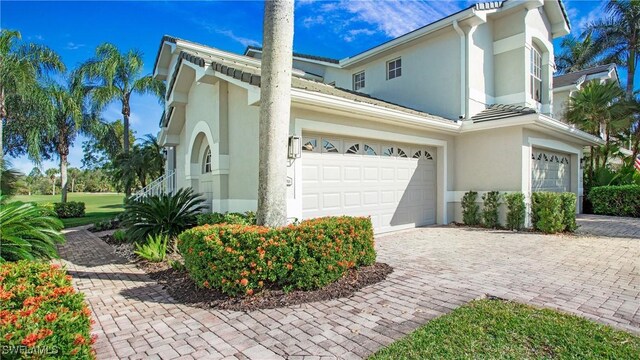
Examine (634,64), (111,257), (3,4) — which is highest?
(634,64)

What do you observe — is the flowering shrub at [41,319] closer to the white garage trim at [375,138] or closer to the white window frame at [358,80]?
the white garage trim at [375,138]

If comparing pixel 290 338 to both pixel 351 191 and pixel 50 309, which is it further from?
pixel 351 191

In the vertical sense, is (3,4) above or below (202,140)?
above

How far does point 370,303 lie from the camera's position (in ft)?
14.5

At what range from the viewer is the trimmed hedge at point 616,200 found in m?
13.7

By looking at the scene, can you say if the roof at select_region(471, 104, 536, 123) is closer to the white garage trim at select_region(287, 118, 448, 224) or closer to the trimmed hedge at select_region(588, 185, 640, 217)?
the white garage trim at select_region(287, 118, 448, 224)

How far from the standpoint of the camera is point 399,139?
10.1 m

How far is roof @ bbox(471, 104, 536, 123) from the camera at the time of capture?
10.4 metres

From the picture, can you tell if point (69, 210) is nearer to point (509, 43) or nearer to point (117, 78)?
point (117, 78)

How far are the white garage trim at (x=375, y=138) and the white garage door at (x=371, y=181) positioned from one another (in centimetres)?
20

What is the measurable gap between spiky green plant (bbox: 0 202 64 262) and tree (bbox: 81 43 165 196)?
715 inches

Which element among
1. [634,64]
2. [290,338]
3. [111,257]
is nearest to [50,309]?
[290,338]

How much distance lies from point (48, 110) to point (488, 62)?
74.5 ft

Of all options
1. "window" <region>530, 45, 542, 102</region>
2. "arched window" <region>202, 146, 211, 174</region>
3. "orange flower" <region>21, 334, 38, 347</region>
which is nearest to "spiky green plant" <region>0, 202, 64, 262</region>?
"orange flower" <region>21, 334, 38, 347</region>
